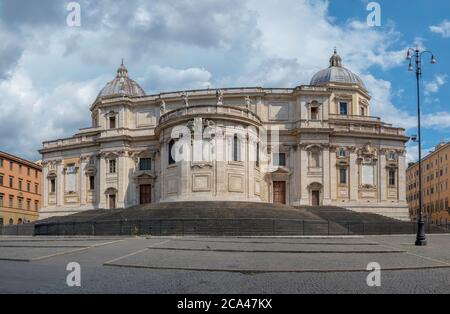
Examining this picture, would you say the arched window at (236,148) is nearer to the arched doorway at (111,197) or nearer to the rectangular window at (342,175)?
the rectangular window at (342,175)

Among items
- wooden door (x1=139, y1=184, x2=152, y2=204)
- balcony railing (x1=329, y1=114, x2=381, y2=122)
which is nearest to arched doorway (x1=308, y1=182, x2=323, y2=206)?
balcony railing (x1=329, y1=114, x2=381, y2=122)

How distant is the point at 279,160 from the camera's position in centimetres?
5584

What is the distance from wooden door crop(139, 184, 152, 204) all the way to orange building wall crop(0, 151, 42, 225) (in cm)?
2498

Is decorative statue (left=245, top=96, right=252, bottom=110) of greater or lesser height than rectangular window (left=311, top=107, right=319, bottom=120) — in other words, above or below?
above

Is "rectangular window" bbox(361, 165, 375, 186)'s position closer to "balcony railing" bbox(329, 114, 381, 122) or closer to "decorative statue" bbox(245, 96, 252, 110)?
"balcony railing" bbox(329, 114, 381, 122)

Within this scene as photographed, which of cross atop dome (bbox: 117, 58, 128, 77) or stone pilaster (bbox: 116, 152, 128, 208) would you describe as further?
cross atop dome (bbox: 117, 58, 128, 77)

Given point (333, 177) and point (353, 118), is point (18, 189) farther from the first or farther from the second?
point (353, 118)

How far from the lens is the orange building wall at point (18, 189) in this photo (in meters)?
72.0

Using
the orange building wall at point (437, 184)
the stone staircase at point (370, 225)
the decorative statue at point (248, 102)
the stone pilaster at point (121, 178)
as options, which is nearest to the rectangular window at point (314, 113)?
the decorative statue at point (248, 102)

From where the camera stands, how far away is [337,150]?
56.2m

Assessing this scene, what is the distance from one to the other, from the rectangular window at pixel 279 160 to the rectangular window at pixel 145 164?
50.1 ft

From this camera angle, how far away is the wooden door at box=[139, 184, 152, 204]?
58513 millimetres
